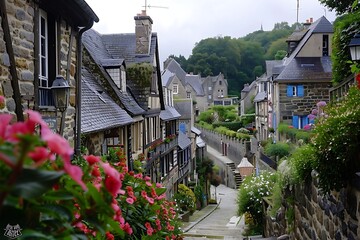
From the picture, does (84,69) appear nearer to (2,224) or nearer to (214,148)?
(2,224)

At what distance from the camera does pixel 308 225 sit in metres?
Result: 6.86

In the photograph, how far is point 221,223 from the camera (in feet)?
77.4

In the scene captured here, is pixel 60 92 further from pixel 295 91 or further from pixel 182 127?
pixel 182 127

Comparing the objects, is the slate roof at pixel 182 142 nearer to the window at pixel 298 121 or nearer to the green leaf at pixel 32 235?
the window at pixel 298 121

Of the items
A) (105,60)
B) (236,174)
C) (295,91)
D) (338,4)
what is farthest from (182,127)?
(338,4)

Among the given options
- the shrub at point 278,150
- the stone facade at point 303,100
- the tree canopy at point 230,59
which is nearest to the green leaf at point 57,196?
the shrub at point 278,150

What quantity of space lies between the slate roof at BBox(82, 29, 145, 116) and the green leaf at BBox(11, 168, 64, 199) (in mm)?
14784

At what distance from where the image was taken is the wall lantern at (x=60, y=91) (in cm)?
628

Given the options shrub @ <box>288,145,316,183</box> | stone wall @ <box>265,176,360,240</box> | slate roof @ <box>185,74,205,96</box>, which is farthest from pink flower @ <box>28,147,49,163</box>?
slate roof @ <box>185,74,205,96</box>

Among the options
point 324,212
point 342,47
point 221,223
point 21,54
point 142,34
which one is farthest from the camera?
point 221,223

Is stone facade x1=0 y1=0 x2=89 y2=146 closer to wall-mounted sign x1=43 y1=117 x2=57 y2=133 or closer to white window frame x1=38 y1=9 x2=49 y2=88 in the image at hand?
wall-mounted sign x1=43 y1=117 x2=57 y2=133

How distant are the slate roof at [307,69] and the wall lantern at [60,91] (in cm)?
2420

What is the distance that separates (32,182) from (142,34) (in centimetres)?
1972

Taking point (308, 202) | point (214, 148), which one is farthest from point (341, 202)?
point (214, 148)
